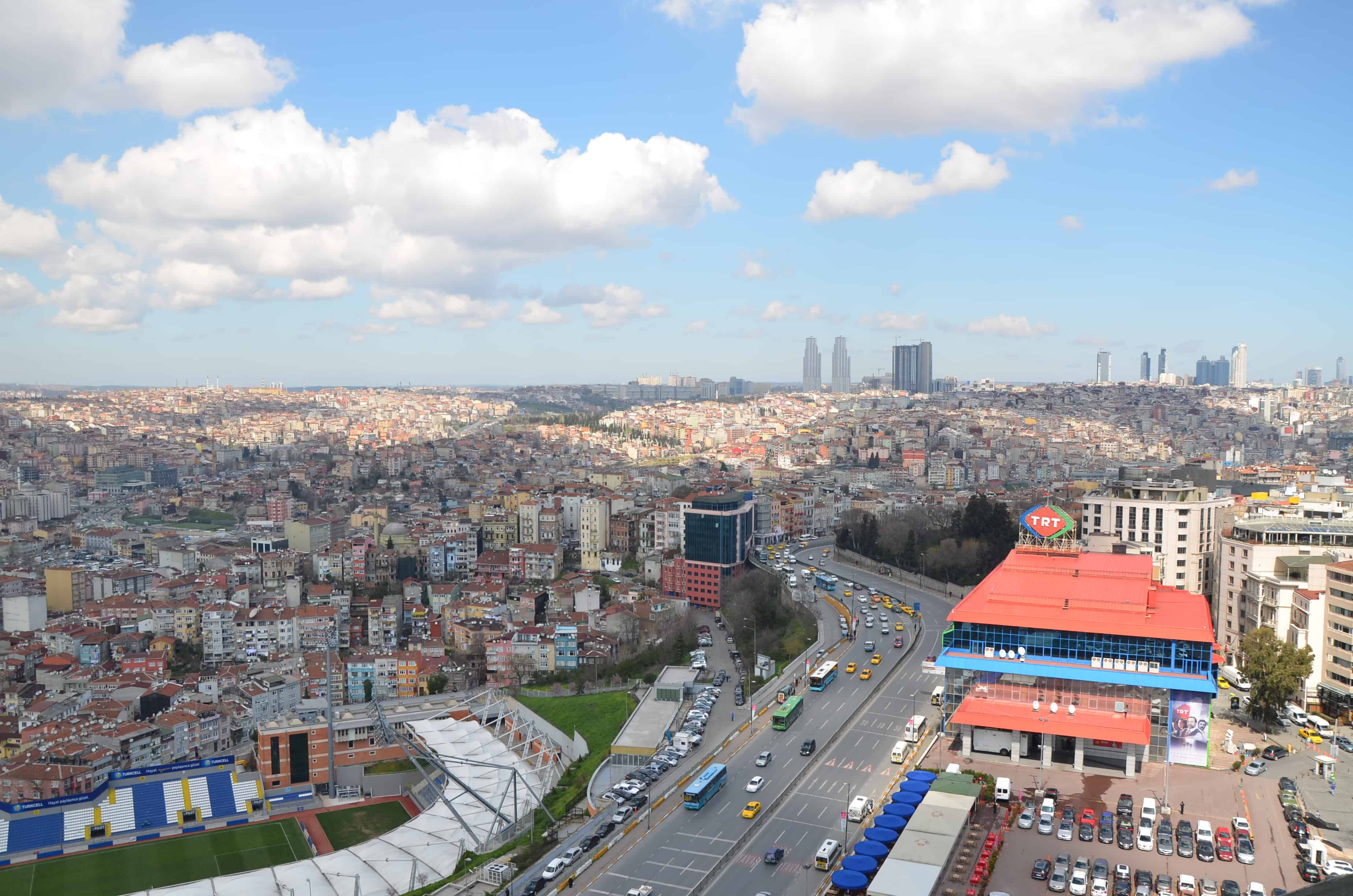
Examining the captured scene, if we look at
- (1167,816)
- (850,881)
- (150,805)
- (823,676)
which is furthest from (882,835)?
(150,805)

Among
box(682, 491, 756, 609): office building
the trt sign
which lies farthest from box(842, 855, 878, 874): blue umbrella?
box(682, 491, 756, 609): office building

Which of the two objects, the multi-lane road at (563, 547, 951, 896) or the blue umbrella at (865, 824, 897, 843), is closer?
the blue umbrella at (865, 824, 897, 843)

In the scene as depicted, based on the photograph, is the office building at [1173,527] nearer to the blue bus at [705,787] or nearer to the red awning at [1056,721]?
the red awning at [1056,721]

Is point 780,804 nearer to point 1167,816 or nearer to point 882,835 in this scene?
point 882,835

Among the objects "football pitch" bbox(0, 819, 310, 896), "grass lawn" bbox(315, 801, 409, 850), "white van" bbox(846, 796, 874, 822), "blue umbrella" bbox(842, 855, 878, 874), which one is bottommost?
"grass lawn" bbox(315, 801, 409, 850)

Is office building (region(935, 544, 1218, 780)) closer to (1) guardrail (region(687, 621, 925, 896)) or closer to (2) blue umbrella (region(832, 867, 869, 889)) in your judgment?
(1) guardrail (region(687, 621, 925, 896))

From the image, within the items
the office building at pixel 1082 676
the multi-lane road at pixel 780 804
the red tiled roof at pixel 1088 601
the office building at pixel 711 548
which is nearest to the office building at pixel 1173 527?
the red tiled roof at pixel 1088 601
